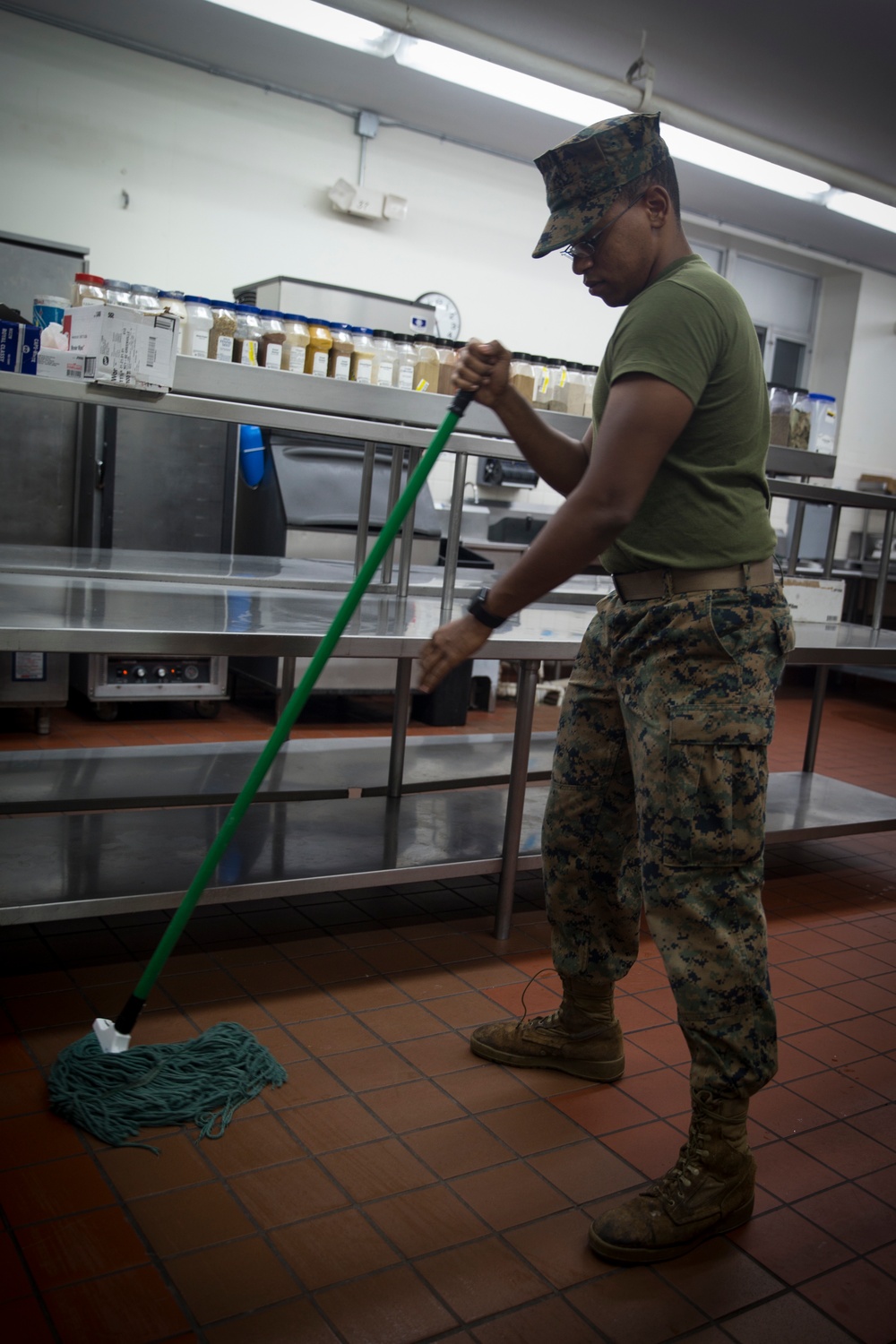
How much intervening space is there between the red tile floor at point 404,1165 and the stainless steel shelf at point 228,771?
1.02 ft

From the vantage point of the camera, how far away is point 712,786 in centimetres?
165

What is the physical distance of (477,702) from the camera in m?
6.02

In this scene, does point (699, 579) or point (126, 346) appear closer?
point (699, 579)

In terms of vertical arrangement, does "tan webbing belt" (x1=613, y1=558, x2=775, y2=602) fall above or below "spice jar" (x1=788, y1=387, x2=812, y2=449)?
below

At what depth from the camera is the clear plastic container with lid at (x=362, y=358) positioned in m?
2.69

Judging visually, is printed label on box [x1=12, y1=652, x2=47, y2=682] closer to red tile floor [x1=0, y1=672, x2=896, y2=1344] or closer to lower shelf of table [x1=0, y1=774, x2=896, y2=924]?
lower shelf of table [x1=0, y1=774, x2=896, y2=924]

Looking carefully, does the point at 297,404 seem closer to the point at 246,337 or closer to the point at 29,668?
the point at 246,337

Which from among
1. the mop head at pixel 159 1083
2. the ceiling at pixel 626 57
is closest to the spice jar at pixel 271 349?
the mop head at pixel 159 1083

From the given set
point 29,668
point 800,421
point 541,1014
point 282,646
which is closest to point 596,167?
point 282,646

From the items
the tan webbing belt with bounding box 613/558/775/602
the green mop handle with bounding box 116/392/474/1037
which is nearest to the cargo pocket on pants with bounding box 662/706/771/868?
the tan webbing belt with bounding box 613/558/775/602

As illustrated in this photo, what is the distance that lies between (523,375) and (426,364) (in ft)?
1.04

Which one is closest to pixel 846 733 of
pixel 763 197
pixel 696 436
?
pixel 763 197

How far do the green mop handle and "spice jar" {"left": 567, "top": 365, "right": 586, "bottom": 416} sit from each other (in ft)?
4.37

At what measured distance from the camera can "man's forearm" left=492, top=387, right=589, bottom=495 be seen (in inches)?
73.7
